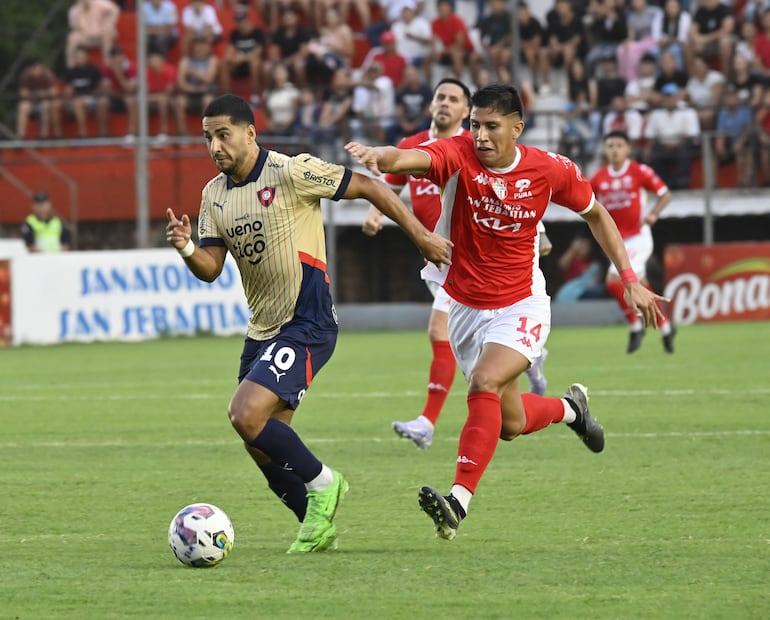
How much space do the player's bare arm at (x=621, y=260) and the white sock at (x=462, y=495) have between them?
1196mm

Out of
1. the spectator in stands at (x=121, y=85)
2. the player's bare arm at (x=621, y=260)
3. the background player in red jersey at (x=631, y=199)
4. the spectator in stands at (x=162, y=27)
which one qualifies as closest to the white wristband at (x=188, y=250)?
the player's bare arm at (x=621, y=260)

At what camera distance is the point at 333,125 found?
24859 millimetres

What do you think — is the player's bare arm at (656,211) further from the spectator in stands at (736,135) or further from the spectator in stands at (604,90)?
the spectator in stands at (604,90)

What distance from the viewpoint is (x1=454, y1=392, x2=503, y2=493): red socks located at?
6754mm

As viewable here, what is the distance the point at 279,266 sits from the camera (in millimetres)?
6809

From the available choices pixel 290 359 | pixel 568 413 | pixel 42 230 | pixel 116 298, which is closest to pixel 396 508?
pixel 568 413

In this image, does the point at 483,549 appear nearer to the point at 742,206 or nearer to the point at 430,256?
the point at 430,256

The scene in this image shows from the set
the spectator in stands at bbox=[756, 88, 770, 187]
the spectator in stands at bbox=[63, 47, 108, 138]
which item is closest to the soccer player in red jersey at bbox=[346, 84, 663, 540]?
the spectator in stands at bbox=[756, 88, 770, 187]

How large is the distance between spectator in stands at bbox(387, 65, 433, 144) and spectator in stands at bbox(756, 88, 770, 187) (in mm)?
5087

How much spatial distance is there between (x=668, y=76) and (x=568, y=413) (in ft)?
55.9

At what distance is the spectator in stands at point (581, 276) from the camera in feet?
79.4

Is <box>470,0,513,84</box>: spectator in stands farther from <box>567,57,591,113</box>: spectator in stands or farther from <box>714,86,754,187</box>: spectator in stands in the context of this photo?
<box>714,86,754,187</box>: spectator in stands

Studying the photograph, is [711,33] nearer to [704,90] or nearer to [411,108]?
[704,90]

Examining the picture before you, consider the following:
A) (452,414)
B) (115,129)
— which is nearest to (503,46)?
(115,129)
